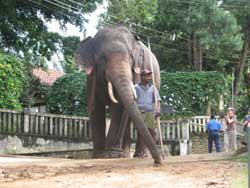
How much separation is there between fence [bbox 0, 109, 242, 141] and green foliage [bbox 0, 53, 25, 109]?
19.9 inches

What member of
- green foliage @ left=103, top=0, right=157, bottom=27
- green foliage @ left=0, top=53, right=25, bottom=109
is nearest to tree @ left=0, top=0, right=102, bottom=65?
green foliage @ left=103, top=0, right=157, bottom=27

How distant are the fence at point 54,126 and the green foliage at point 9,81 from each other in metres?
0.50

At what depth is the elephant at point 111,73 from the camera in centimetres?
1001

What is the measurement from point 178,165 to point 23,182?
8.62ft

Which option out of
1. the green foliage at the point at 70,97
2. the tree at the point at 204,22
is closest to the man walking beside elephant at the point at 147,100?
the green foliage at the point at 70,97

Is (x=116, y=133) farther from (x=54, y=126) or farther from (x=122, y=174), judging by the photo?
(x=54, y=126)

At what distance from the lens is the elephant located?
10008mm

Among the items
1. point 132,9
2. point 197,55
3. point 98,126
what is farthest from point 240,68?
point 98,126

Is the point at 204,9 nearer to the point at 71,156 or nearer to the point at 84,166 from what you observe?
the point at 71,156

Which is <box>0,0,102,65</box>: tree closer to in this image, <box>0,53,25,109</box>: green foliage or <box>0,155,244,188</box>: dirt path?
<box>0,53,25,109</box>: green foliage

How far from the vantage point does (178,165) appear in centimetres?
811

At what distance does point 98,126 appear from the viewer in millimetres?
11531

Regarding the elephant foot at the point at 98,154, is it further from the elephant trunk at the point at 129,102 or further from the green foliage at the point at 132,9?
→ the green foliage at the point at 132,9

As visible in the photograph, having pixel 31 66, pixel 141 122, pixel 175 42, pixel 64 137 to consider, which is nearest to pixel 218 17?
pixel 175 42
